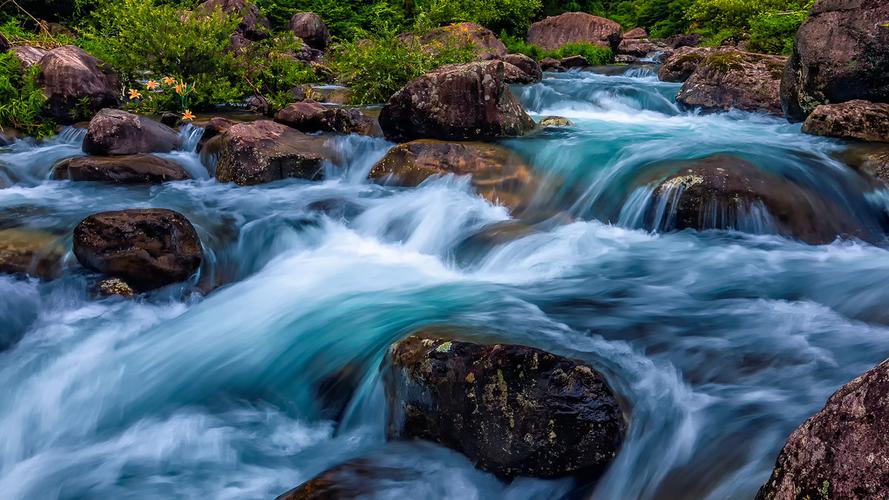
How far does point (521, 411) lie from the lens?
2965 millimetres

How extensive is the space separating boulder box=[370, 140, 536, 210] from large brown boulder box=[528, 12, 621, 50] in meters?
14.9

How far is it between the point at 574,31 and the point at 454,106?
53.0ft

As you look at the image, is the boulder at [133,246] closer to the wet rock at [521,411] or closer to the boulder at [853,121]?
the wet rock at [521,411]

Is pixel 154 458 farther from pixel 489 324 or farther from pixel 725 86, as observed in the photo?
pixel 725 86

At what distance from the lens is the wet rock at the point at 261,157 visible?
25.4 feet

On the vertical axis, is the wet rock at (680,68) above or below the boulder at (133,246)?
above

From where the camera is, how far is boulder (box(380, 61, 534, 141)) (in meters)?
8.07

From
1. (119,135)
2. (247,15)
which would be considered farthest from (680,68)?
(247,15)

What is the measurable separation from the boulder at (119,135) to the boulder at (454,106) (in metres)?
3.14

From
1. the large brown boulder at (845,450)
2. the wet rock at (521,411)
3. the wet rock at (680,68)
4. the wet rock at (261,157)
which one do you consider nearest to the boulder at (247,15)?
the wet rock at (680,68)

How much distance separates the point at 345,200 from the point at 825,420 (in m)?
5.94

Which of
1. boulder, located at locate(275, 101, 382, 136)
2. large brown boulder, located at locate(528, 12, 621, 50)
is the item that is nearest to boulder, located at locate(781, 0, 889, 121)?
boulder, located at locate(275, 101, 382, 136)

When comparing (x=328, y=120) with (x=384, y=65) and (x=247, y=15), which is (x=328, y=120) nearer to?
(x=384, y=65)

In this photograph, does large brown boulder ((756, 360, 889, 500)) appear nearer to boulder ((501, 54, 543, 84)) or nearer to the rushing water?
the rushing water
